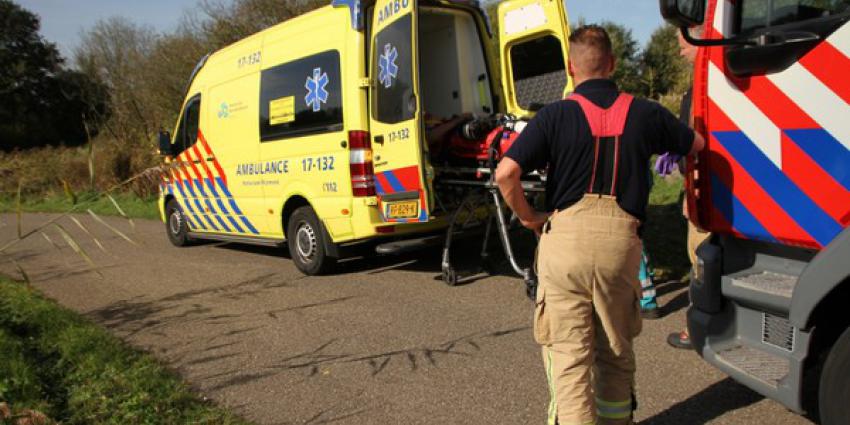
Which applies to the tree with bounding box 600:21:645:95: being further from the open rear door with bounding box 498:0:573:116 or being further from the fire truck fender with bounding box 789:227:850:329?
the fire truck fender with bounding box 789:227:850:329

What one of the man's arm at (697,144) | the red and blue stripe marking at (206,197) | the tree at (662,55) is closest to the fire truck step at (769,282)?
the man's arm at (697,144)

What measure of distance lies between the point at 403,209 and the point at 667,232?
3.28 metres

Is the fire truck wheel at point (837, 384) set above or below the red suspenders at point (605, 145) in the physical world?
below

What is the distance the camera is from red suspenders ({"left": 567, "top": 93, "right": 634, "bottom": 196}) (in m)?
2.40

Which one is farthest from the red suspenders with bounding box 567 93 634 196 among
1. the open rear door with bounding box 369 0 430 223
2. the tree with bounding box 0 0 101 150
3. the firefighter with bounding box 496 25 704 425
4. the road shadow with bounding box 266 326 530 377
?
the tree with bounding box 0 0 101 150

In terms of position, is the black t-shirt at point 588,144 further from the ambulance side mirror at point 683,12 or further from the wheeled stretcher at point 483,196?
the wheeled stretcher at point 483,196

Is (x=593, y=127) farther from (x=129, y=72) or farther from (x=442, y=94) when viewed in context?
(x=129, y=72)

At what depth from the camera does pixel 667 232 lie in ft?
23.3

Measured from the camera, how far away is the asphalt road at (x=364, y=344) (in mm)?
3338

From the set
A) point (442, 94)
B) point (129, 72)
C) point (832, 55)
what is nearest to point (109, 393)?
point (832, 55)

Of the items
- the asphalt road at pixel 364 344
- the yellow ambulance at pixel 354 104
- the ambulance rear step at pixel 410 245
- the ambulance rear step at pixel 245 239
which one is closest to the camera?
the asphalt road at pixel 364 344

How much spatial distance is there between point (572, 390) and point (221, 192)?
6.55 meters

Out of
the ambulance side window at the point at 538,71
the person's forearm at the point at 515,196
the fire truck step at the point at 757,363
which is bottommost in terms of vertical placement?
the fire truck step at the point at 757,363

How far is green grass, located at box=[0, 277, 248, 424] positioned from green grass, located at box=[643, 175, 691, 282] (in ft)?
13.4
